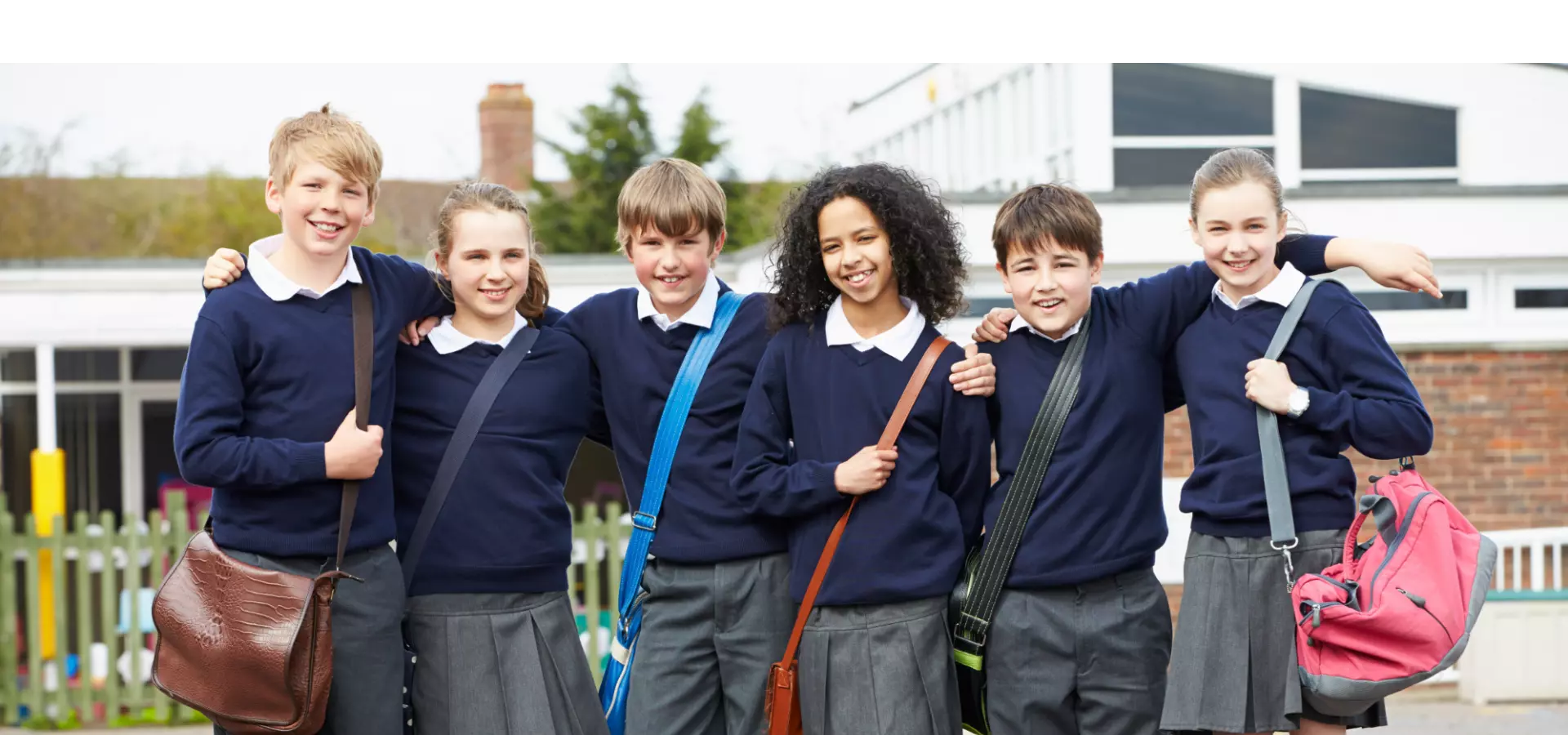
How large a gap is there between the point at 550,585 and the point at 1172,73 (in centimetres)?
1079

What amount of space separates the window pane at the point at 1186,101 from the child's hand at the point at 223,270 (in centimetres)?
1048

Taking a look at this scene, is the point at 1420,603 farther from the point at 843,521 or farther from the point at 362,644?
the point at 362,644

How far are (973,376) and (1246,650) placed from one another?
0.88m

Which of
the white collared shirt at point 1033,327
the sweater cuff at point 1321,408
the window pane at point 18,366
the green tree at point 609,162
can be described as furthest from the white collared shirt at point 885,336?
the green tree at point 609,162

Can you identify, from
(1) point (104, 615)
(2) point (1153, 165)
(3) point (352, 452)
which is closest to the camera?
(3) point (352, 452)

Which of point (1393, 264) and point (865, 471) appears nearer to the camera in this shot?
point (865, 471)

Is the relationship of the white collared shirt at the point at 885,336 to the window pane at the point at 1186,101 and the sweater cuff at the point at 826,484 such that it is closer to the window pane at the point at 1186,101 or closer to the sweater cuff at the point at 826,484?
the sweater cuff at the point at 826,484

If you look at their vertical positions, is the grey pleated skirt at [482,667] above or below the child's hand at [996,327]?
below

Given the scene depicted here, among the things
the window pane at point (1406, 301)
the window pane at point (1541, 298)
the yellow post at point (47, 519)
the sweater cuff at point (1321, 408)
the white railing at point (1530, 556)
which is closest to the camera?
the sweater cuff at point (1321, 408)

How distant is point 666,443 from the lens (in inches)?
142

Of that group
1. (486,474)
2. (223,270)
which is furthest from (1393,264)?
(223,270)

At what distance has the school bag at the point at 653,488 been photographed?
3.62 meters
